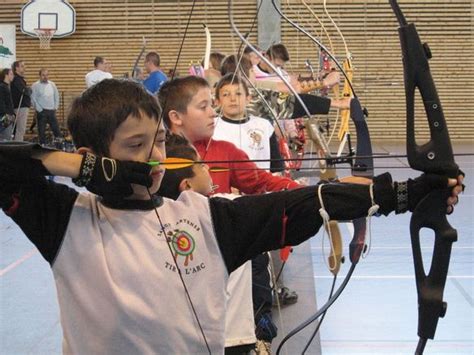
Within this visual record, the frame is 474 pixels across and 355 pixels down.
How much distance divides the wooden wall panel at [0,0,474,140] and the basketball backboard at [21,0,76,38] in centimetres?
12

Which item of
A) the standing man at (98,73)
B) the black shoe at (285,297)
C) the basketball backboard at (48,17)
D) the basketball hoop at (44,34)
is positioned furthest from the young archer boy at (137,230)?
the basketball hoop at (44,34)

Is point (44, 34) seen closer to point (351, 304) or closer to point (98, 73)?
point (98, 73)

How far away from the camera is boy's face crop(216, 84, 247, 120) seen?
7.63ft

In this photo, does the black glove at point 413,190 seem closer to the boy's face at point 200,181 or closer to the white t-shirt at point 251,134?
the boy's face at point 200,181

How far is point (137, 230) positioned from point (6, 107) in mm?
979

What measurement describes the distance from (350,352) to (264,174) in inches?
28.1

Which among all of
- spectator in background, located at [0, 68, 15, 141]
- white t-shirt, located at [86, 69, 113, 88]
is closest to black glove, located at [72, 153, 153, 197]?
spectator in background, located at [0, 68, 15, 141]

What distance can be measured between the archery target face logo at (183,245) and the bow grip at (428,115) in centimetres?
26

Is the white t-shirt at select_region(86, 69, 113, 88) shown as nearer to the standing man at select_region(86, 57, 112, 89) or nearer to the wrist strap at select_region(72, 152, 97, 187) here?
the standing man at select_region(86, 57, 112, 89)

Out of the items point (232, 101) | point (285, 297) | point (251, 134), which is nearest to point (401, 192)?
point (232, 101)

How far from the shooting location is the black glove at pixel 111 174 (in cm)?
91

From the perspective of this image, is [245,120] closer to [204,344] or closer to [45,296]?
[45,296]

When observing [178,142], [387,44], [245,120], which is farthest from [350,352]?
[387,44]

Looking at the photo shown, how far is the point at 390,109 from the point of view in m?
6.07
